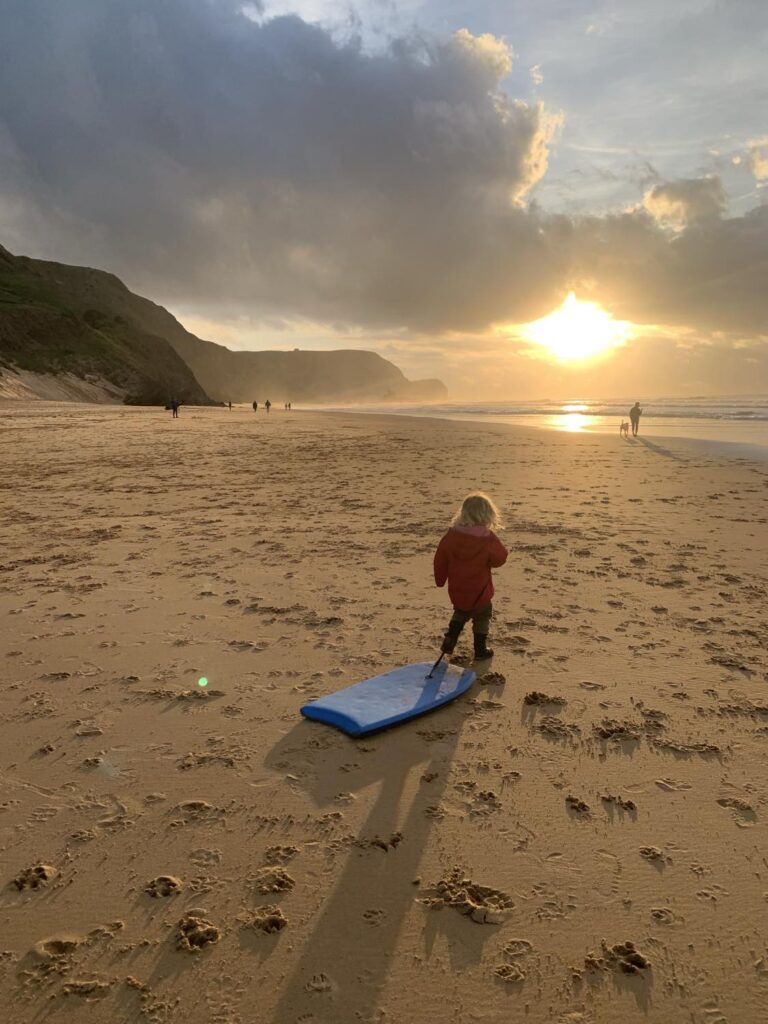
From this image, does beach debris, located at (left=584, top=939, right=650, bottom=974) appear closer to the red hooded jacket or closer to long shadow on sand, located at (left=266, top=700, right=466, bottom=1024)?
long shadow on sand, located at (left=266, top=700, right=466, bottom=1024)

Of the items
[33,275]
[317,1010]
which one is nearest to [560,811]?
[317,1010]

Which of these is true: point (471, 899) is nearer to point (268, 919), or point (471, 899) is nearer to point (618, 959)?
point (618, 959)

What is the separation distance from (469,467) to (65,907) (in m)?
15.6

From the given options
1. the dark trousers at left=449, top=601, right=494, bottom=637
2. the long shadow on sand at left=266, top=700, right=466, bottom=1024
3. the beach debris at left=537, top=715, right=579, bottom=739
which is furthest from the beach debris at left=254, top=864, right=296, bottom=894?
Result: the dark trousers at left=449, top=601, right=494, bottom=637

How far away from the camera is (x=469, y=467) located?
17.4 metres

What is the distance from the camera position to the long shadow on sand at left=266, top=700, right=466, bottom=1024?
Answer: 7.46 ft

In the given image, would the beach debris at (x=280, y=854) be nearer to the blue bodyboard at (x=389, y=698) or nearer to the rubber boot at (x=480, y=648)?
the blue bodyboard at (x=389, y=698)

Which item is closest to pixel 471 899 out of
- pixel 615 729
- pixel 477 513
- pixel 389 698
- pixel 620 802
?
pixel 620 802

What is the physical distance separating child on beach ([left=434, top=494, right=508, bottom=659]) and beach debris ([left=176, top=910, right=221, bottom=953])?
9.13ft

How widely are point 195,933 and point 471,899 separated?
1.16m

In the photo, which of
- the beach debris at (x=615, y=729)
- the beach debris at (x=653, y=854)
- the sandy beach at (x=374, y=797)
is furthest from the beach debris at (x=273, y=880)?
the beach debris at (x=615, y=729)

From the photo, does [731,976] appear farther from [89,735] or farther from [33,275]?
[33,275]

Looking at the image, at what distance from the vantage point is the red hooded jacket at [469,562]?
16.5ft

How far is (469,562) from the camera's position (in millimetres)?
5086
